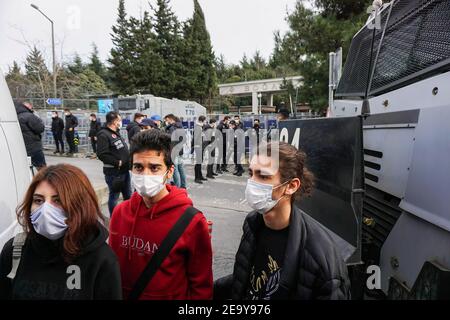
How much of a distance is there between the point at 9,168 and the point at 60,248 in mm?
773

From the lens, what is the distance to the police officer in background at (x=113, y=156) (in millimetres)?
5371

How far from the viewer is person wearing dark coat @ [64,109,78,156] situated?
46.4 ft

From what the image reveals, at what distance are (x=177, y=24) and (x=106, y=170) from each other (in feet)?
109

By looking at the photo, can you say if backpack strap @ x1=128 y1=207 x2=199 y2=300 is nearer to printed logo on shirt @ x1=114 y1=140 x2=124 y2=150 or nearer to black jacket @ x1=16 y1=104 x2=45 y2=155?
printed logo on shirt @ x1=114 y1=140 x2=124 y2=150

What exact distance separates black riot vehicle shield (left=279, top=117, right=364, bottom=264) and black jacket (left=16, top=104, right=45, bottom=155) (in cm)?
628

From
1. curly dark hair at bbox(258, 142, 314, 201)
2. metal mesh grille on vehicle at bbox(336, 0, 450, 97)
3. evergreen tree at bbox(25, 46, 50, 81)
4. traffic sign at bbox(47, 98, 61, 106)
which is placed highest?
evergreen tree at bbox(25, 46, 50, 81)

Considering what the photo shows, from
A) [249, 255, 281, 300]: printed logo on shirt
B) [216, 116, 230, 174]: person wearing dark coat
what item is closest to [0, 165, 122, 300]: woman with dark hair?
[249, 255, 281, 300]: printed logo on shirt

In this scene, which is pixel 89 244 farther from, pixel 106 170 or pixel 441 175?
pixel 106 170

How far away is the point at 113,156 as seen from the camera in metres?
5.39

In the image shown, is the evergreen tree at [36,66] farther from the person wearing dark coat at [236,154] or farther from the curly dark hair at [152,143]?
the curly dark hair at [152,143]

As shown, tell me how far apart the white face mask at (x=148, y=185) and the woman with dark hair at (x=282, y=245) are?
20.3 inches

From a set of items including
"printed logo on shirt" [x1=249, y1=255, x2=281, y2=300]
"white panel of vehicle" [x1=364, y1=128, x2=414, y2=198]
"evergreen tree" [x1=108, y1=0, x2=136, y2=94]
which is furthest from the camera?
"evergreen tree" [x1=108, y1=0, x2=136, y2=94]

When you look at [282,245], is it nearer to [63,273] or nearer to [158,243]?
[158,243]

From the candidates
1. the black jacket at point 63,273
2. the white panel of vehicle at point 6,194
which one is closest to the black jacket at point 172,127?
the white panel of vehicle at point 6,194
